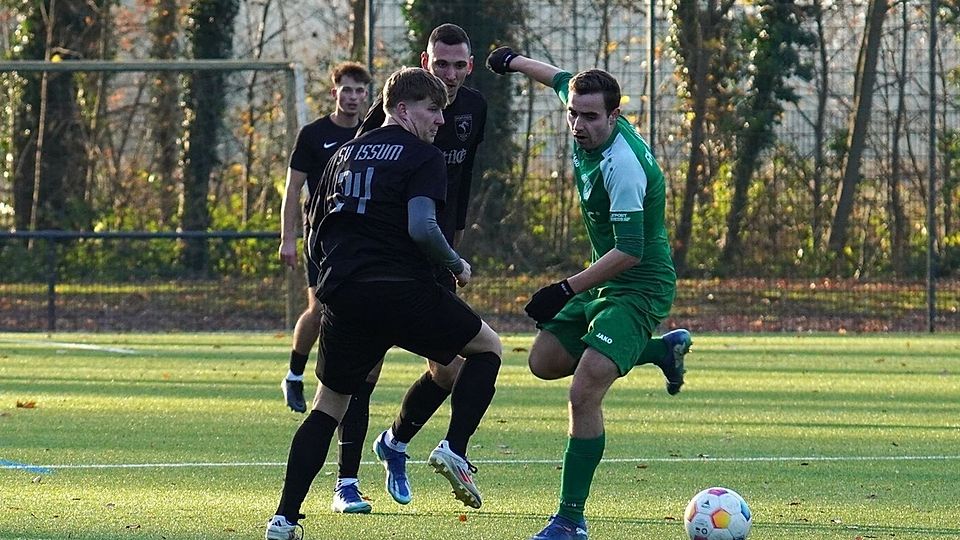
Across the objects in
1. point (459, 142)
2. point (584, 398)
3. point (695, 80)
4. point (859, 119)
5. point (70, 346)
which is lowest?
point (70, 346)

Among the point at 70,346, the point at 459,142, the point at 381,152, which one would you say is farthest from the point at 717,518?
the point at 70,346

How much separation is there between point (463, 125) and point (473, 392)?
1575 mm

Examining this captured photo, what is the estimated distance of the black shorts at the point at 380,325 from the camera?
580cm

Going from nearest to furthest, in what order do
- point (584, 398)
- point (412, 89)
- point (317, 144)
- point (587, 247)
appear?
point (412, 89) < point (584, 398) < point (317, 144) < point (587, 247)

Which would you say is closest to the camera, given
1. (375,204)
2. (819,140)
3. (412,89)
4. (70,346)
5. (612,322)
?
(375,204)

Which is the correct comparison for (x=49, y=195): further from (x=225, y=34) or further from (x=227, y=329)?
(x=225, y=34)

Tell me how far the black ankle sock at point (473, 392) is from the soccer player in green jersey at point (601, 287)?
0.28 m

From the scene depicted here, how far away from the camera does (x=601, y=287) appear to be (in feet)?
21.6

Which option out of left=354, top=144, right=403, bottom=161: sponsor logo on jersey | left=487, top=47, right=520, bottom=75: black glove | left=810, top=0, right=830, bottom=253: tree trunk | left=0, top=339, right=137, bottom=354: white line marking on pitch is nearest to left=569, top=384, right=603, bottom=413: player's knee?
left=354, top=144, right=403, bottom=161: sponsor logo on jersey

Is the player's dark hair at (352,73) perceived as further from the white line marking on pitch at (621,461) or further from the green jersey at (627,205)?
the green jersey at (627,205)

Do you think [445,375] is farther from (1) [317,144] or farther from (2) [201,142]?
(2) [201,142]

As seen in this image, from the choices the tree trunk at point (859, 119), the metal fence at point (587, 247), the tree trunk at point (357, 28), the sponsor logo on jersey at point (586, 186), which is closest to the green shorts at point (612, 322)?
the sponsor logo on jersey at point (586, 186)

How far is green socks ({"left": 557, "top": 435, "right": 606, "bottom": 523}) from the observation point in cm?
604

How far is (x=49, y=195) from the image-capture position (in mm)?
19344
